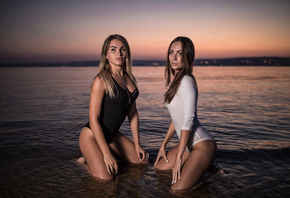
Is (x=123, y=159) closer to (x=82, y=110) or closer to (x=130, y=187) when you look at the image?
(x=130, y=187)

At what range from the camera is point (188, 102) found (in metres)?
3.46

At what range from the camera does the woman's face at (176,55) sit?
12.2 ft

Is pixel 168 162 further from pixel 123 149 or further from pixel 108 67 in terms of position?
pixel 108 67

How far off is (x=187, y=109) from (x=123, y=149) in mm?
1912

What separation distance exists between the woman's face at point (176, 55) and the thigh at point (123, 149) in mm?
1922

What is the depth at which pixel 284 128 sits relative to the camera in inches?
310

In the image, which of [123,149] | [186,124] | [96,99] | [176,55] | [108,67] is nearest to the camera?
[186,124]

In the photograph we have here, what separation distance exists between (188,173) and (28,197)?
2550mm

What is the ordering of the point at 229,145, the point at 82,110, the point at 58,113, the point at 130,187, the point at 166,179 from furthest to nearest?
the point at 82,110
the point at 58,113
the point at 229,145
the point at 166,179
the point at 130,187

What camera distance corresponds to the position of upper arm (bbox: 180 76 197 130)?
3.44 m

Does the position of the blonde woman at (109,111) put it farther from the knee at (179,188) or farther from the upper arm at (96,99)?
the knee at (179,188)

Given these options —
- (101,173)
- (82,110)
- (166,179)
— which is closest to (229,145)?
(166,179)

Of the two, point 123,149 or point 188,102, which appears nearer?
Answer: point 188,102

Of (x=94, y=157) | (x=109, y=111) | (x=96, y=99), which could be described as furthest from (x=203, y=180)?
(x=96, y=99)
